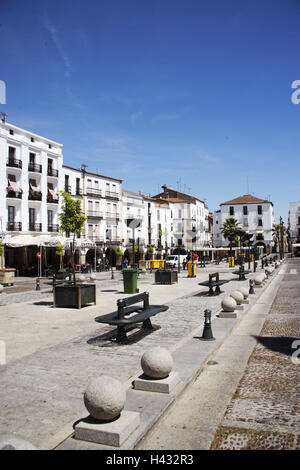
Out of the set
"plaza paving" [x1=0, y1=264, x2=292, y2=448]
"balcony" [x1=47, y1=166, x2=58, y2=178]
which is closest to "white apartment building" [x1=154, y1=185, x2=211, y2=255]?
"balcony" [x1=47, y1=166, x2=58, y2=178]

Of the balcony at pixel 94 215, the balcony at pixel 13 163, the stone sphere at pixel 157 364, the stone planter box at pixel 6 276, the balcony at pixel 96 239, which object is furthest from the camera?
the balcony at pixel 94 215

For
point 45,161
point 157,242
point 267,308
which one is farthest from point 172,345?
point 157,242

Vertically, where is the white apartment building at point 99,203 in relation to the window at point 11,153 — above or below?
below

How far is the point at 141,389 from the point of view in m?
5.08

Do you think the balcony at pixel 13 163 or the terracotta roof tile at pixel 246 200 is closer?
the balcony at pixel 13 163

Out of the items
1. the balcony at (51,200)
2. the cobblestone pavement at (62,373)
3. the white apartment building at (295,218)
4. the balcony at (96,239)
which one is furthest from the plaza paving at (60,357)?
the white apartment building at (295,218)

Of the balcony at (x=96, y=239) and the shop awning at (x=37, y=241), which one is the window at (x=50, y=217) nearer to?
the balcony at (x=96, y=239)

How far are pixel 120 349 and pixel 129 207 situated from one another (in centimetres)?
4606

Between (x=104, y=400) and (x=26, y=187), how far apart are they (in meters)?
33.0

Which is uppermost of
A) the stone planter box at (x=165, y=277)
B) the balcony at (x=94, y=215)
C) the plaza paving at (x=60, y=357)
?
the balcony at (x=94, y=215)

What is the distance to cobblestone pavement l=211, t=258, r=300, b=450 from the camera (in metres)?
3.86

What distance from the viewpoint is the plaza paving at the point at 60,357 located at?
14.1 feet

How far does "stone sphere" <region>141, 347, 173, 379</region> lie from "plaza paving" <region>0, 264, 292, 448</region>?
42 cm
